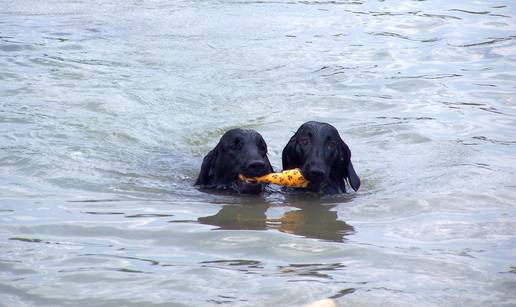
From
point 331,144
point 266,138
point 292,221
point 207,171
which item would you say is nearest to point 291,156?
point 331,144

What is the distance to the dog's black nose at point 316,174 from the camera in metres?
8.09

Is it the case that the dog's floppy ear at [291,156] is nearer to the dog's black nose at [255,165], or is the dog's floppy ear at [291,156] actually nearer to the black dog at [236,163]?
the black dog at [236,163]

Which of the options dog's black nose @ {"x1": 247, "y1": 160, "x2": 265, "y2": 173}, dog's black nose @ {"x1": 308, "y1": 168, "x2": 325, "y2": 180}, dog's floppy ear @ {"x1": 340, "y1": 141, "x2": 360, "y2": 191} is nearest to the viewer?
dog's black nose @ {"x1": 308, "y1": 168, "x2": 325, "y2": 180}

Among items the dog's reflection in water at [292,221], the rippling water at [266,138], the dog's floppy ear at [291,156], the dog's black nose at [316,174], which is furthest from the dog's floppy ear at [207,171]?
the dog's black nose at [316,174]

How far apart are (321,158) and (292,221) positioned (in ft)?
3.34

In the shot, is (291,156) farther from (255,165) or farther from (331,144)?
(255,165)

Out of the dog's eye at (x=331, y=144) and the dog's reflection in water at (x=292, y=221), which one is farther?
the dog's eye at (x=331, y=144)

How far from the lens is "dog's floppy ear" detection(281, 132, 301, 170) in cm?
863

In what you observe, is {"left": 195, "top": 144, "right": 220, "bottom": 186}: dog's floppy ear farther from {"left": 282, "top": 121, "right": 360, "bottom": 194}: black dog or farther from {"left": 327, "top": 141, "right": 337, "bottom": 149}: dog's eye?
{"left": 327, "top": 141, "right": 337, "bottom": 149}: dog's eye

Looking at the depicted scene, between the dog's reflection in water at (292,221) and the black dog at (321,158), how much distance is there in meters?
0.35

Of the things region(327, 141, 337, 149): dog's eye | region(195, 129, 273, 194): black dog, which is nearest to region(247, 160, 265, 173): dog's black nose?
region(195, 129, 273, 194): black dog

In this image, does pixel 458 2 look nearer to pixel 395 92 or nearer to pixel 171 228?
pixel 395 92

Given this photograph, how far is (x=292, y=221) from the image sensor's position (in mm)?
7410

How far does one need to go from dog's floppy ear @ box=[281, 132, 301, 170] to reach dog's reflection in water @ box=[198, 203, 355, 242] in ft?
2.34
